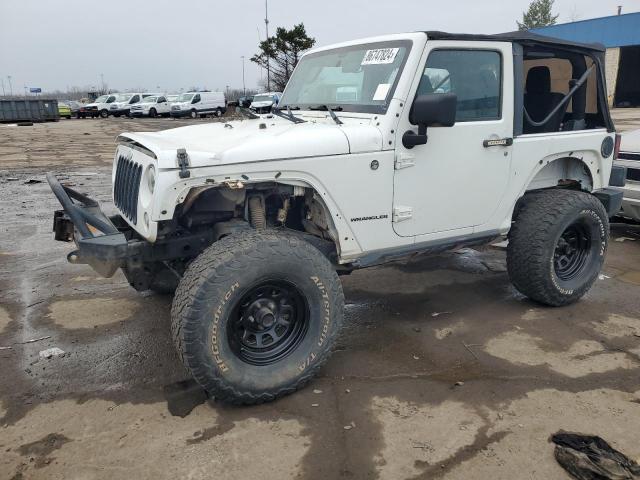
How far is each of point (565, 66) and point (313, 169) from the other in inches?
112

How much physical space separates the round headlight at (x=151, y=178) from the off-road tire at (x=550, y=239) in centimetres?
289

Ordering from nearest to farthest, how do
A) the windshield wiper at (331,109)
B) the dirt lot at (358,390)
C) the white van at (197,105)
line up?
the dirt lot at (358,390) → the windshield wiper at (331,109) → the white van at (197,105)

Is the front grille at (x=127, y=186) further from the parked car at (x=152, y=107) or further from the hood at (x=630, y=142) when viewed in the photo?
the parked car at (x=152, y=107)

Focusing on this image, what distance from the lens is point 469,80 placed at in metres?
3.74

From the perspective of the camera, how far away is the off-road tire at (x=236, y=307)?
2855 millimetres

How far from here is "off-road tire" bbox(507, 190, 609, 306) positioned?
4.21 metres

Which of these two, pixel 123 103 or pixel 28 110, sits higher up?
pixel 123 103

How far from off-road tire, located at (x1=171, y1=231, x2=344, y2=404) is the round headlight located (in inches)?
18.5

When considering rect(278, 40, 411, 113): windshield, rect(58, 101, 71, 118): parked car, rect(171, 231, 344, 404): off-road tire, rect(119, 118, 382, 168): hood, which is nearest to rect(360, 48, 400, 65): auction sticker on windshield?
rect(278, 40, 411, 113): windshield

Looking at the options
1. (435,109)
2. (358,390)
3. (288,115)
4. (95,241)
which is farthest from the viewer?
(288,115)

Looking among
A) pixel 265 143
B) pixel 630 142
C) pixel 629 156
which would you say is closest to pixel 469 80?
pixel 265 143

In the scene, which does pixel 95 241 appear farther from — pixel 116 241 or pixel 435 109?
pixel 435 109

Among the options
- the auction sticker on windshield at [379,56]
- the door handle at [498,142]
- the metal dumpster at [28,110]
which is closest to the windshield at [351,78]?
the auction sticker on windshield at [379,56]

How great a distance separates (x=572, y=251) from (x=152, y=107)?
37018mm
